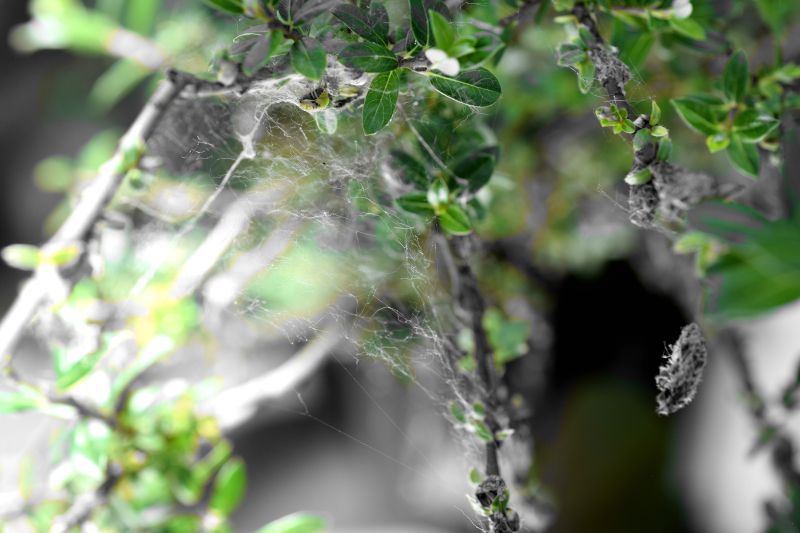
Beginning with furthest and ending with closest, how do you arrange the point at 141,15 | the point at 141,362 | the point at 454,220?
the point at 141,15
the point at 141,362
the point at 454,220

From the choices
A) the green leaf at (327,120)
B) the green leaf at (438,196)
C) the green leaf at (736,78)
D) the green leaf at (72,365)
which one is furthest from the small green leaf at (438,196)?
the green leaf at (72,365)

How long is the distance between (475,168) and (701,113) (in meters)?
0.24

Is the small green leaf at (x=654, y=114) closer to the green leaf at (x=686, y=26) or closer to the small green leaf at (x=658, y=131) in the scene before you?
the small green leaf at (x=658, y=131)

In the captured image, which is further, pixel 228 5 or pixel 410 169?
pixel 410 169

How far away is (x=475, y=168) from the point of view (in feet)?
2.17

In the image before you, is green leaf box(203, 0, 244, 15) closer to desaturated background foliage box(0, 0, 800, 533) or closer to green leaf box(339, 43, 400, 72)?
green leaf box(339, 43, 400, 72)

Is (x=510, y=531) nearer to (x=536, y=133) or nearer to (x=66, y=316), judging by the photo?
(x=66, y=316)

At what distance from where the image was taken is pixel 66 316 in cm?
78

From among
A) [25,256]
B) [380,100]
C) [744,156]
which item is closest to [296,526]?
[25,256]

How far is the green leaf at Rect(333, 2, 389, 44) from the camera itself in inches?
20.8

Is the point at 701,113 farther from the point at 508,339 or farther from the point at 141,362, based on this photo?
the point at 141,362

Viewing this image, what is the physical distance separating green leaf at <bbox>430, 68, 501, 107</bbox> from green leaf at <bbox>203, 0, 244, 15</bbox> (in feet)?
0.56

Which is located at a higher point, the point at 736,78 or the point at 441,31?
the point at 441,31

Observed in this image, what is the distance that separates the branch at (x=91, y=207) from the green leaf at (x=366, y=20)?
23cm
